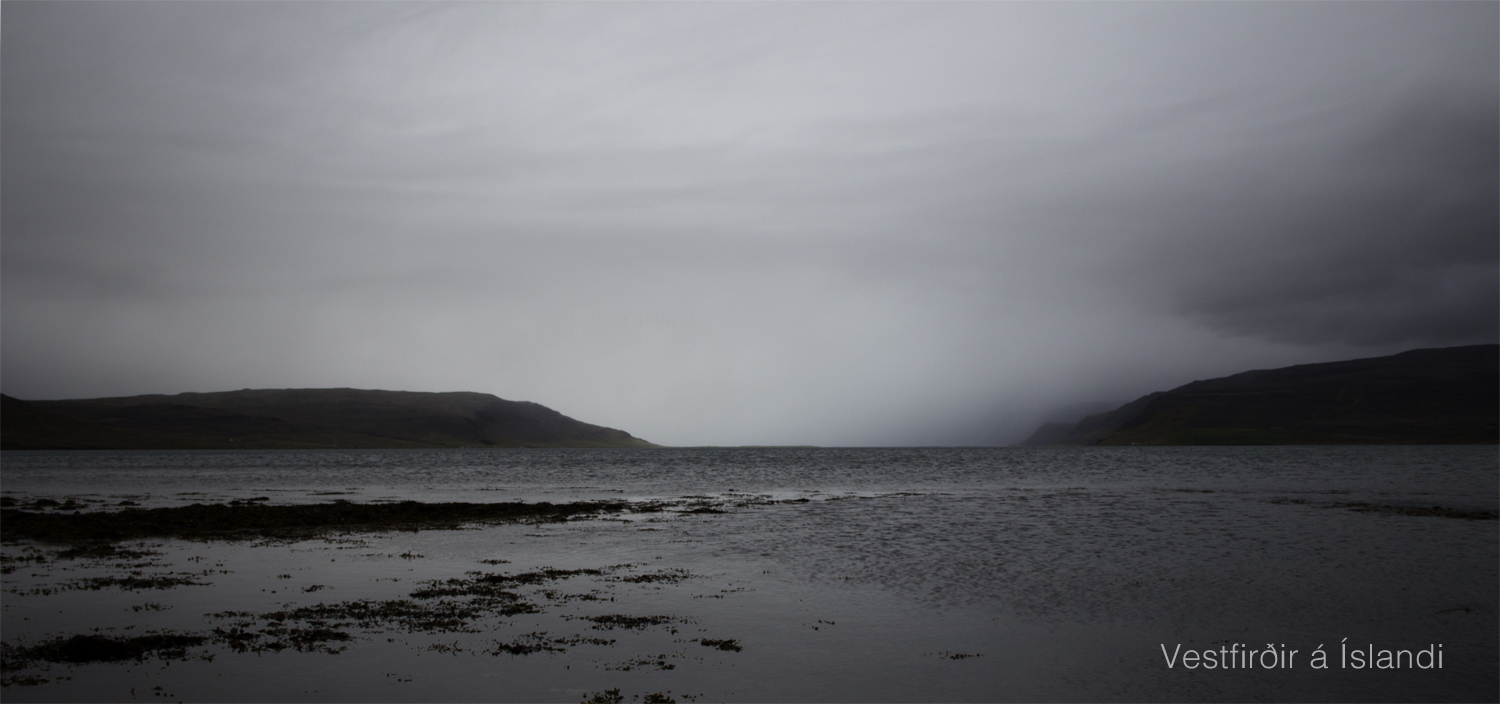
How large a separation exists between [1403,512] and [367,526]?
59.4 m

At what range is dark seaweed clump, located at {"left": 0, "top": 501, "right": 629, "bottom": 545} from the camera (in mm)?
37031

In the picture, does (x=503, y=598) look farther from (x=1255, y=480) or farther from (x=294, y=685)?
(x=1255, y=480)

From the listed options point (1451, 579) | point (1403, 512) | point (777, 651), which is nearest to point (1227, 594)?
point (1451, 579)

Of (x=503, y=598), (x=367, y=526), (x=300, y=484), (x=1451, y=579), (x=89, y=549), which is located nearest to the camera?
(x=503, y=598)

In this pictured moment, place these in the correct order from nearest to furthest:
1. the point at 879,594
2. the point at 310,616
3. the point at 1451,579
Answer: the point at 310,616, the point at 879,594, the point at 1451,579

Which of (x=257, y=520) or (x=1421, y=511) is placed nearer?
(x=257, y=520)

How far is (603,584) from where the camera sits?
2545cm

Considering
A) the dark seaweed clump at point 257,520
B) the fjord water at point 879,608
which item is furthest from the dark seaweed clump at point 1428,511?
the dark seaweed clump at point 257,520

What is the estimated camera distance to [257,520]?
4319 cm

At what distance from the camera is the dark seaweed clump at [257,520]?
3703 centimetres

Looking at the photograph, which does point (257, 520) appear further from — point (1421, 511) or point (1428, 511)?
point (1428, 511)

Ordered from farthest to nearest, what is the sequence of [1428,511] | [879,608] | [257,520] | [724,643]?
1. [1428,511]
2. [257,520]
3. [879,608]
4. [724,643]

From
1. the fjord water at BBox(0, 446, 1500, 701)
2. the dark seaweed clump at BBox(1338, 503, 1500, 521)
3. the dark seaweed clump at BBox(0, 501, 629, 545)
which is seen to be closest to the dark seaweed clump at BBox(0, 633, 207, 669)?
the fjord water at BBox(0, 446, 1500, 701)

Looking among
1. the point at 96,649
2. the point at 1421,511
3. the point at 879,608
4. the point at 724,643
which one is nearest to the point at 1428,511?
the point at 1421,511
